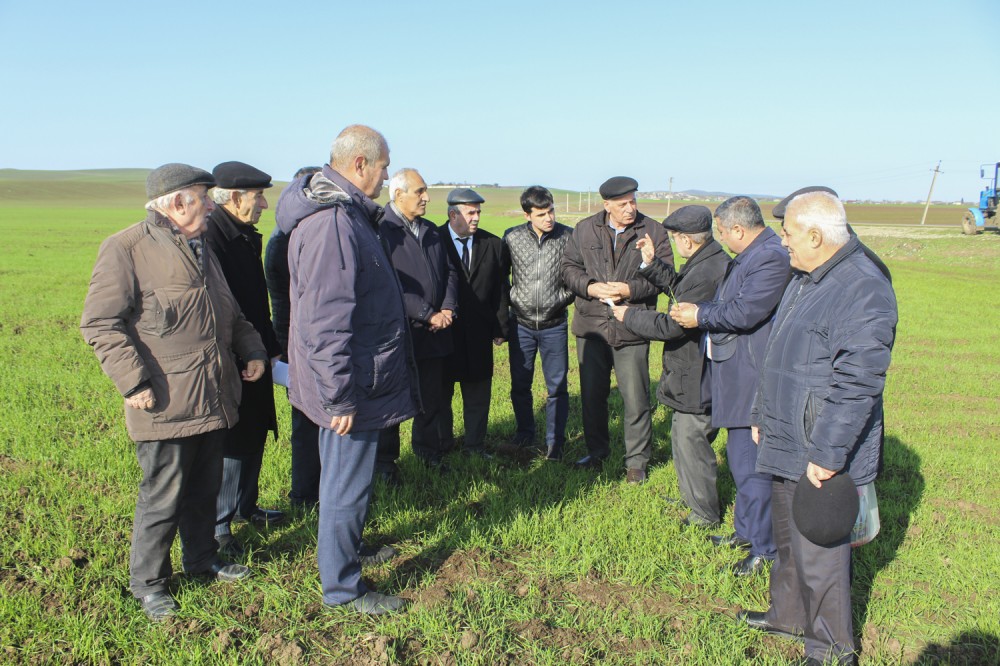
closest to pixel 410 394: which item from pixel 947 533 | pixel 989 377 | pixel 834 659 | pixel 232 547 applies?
pixel 232 547

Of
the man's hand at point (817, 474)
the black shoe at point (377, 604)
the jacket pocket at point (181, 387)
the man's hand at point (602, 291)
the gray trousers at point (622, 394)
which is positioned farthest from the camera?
the gray trousers at point (622, 394)

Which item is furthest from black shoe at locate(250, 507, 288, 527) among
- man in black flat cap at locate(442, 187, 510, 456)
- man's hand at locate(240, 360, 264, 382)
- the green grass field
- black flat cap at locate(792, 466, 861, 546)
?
black flat cap at locate(792, 466, 861, 546)

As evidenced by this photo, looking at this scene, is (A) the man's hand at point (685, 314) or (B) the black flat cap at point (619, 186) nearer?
(A) the man's hand at point (685, 314)

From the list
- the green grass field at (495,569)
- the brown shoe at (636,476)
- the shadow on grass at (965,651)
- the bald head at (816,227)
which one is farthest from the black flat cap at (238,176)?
the shadow on grass at (965,651)

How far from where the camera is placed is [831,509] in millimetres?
2791

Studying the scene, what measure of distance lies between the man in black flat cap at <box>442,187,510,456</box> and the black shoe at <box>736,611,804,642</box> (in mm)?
2753

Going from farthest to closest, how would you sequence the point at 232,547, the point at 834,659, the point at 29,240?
the point at 29,240 < the point at 232,547 < the point at 834,659

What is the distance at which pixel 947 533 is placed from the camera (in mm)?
4336

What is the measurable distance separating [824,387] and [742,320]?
1.03 meters

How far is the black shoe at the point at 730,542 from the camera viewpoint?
4.07m

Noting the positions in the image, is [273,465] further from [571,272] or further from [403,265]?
[571,272]

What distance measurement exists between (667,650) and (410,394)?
1.76 metres

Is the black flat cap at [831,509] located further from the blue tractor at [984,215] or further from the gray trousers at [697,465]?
the blue tractor at [984,215]

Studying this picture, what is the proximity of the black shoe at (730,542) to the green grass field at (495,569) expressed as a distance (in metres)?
0.11
